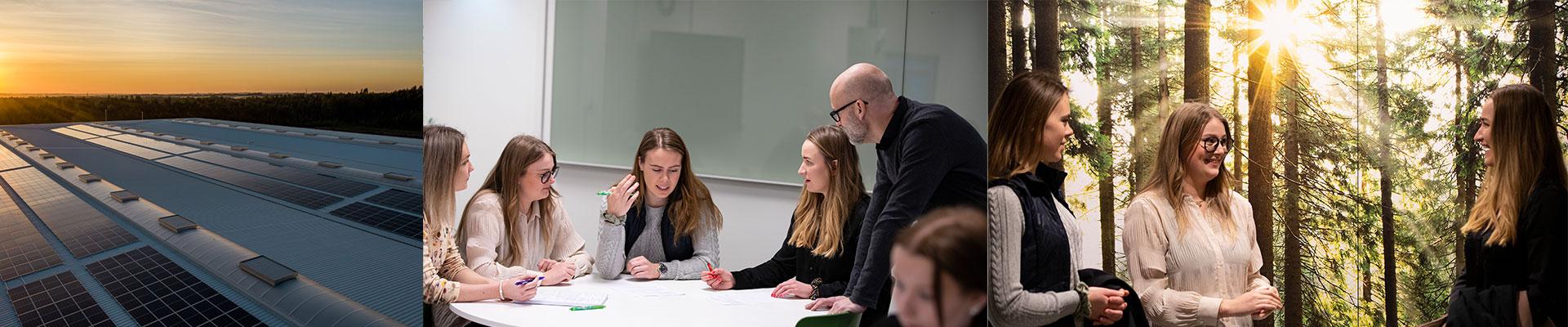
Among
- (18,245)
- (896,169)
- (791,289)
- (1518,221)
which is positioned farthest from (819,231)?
(18,245)

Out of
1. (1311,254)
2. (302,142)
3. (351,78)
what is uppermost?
(351,78)

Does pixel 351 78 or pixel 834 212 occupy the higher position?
pixel 351 78

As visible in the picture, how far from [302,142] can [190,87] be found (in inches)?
18.2

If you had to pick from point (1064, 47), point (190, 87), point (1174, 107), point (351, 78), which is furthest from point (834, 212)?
point (190, 87)

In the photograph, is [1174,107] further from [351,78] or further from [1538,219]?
[351,78]

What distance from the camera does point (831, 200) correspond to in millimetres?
4207

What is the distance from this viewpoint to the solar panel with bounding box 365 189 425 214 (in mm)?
Answer: 4332

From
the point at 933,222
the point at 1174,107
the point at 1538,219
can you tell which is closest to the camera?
the point at 1538,219

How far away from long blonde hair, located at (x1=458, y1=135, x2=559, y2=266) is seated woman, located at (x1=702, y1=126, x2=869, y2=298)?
0.72m

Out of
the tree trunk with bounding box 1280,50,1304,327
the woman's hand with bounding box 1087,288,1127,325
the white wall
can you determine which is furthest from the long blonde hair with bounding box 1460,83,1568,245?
the white wall

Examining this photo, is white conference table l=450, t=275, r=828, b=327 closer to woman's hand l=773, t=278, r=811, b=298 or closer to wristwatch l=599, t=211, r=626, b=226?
woman's hand l=773, t=278, r=811, b=298

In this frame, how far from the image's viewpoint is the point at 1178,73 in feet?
11.2

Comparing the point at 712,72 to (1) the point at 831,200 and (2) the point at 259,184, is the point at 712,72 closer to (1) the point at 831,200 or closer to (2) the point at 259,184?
(1) the point at 831,200

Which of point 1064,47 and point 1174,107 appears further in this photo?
point 1064,47
